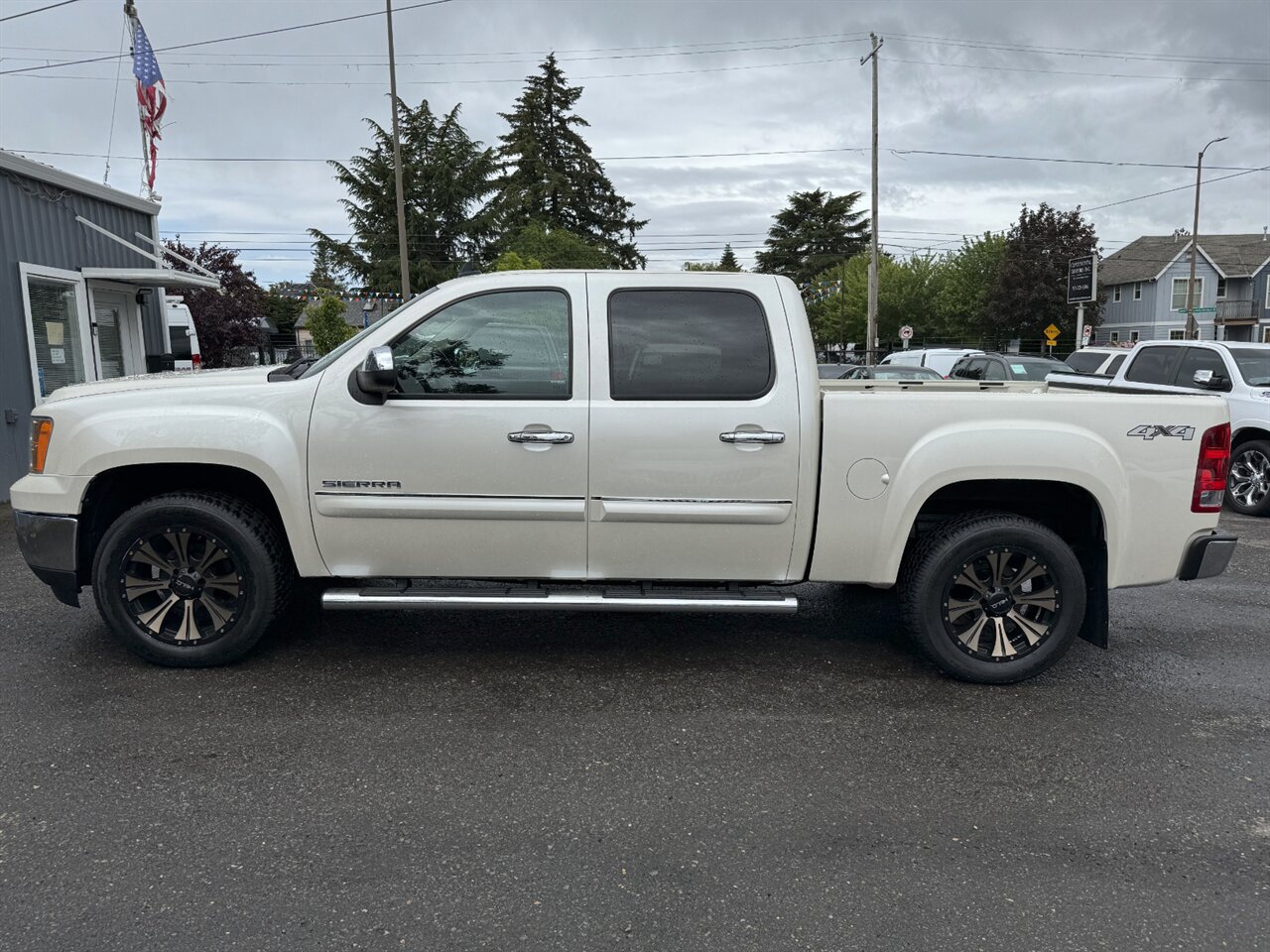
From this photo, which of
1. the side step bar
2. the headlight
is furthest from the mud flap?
the headlight

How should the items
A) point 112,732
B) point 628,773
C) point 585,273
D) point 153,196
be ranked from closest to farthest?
point 628,773, point 112,732, point 585,273, point 153,196

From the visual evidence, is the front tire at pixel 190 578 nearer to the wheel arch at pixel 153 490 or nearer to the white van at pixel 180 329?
Result: the wheel arch at pixel 153 490

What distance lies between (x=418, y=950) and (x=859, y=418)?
2.90 meters

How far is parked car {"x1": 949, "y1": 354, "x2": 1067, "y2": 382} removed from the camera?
16.8 metres

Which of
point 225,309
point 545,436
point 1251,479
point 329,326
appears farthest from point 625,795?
point 225,309

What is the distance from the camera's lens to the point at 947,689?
15.0ft

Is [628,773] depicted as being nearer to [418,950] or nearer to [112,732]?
[418,950]

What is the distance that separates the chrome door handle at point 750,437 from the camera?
4328 millimetres

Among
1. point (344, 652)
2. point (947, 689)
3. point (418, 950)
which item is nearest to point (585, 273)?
point (344, 652)

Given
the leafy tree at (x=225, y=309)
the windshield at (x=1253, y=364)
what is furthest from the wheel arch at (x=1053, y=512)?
the leafy tree at (x=225, y=309)

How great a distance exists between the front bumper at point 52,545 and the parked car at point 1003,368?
49.4 ft

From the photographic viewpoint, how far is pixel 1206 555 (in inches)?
175

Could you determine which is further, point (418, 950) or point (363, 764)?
point (363, 764)

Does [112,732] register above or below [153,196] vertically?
below
